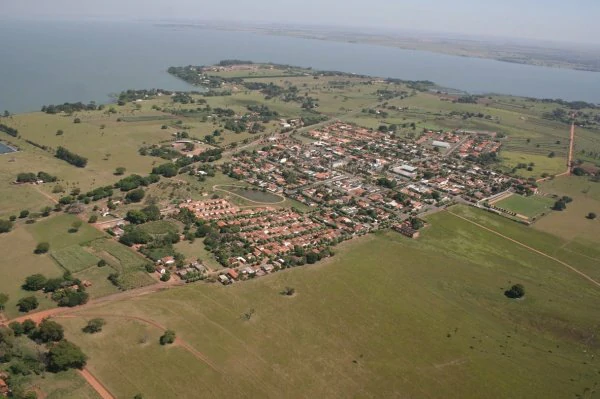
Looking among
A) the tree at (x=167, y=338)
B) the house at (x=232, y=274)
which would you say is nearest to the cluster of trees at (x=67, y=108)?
the house at (x=232, y=274)

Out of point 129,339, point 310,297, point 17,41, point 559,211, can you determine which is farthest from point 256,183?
point 17,41

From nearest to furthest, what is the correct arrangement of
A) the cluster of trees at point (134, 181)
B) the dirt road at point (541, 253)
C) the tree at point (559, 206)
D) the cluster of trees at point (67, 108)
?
1. the dirt road at point (541, 253)
2. the cluster of trees at point (134, 181)
3. the tree at point (559, 206)
4. the cluster of trees at point (67, 108)

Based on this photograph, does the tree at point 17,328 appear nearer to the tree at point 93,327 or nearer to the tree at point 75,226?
the tree at point 93,327

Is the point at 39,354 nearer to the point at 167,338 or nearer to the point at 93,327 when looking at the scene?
the point at 93,327

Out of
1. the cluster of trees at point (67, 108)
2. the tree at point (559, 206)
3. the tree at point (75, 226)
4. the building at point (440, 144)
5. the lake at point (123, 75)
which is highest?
the lake at point (123, 75)

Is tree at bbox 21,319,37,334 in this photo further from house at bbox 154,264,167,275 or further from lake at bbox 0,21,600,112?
lake at bbox 0,21,600,112

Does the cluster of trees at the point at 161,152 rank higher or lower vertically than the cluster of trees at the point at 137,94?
lower

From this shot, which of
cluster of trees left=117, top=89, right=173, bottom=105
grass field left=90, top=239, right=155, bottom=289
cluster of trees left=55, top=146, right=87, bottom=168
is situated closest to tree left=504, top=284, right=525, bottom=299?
grass field left=90, top=239, right=155, bottom=289
